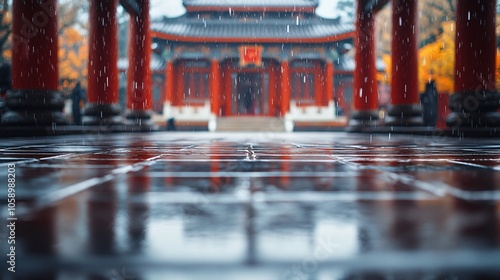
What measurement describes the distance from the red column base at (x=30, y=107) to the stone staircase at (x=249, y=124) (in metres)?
13.1

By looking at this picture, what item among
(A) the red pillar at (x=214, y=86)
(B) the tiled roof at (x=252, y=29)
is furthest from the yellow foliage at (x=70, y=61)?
(A) the red pillar at (x=214, y=86)

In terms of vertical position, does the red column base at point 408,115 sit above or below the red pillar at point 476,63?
below

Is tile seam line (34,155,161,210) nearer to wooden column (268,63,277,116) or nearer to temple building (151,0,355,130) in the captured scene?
temple building (151,0,355,130)

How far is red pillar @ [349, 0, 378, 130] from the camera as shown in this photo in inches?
511

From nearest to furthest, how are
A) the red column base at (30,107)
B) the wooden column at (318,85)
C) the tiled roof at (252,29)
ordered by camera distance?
the red column base at (30,107), the tiled roof at (252,29), the wooden column at (318,85)

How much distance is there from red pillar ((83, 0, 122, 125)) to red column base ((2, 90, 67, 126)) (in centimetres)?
275

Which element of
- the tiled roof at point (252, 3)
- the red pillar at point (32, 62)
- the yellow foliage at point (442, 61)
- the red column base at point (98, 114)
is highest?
the tiled roof at point (252, 3)

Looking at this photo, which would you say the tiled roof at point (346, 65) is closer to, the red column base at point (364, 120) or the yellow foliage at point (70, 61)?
the red column base at point (364, 120)

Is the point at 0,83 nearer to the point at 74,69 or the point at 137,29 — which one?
the point at 137,29

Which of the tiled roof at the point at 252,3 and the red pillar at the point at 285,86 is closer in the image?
the red pillar at the point at 285,86

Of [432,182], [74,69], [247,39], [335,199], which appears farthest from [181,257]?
[74,69]

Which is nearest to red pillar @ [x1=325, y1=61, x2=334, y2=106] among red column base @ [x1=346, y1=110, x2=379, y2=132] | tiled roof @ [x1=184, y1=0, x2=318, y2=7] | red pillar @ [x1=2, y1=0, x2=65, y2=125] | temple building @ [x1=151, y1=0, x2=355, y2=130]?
temple building @ [x1=151, y1=0, x2=355, y2=130]

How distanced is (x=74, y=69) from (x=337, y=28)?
45.7 ft

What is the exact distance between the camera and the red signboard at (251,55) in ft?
73.0
